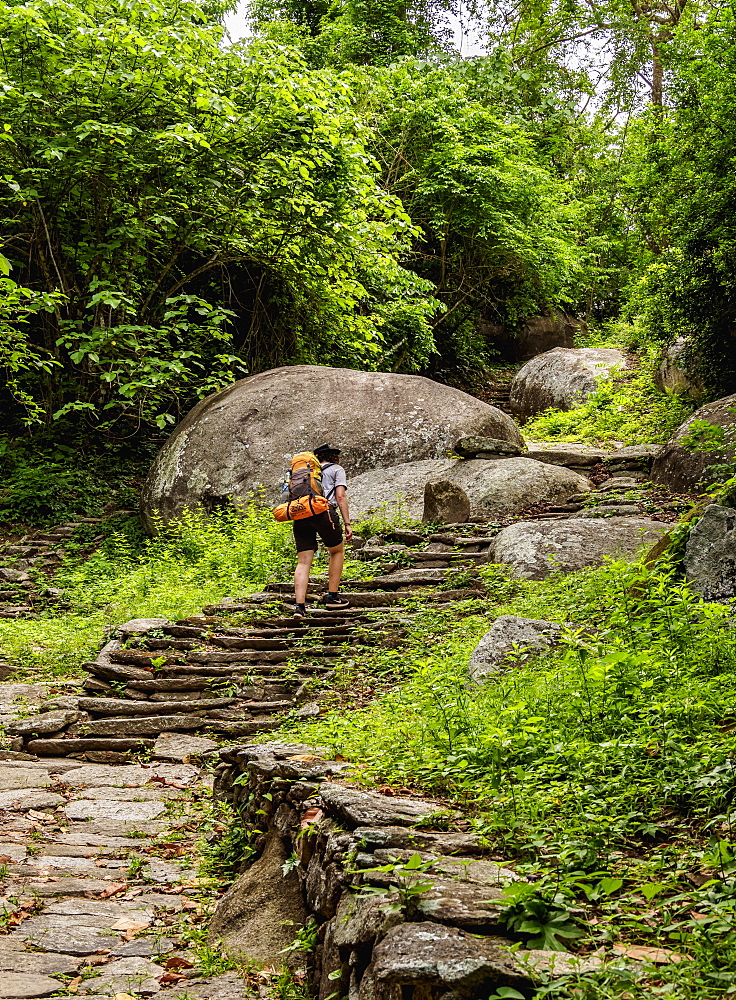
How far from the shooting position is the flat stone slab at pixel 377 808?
3344 millimetres

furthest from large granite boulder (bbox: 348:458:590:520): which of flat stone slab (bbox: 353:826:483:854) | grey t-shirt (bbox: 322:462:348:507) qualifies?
flat stone slab (bbox: 353:826:483:854)

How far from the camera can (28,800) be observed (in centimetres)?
558

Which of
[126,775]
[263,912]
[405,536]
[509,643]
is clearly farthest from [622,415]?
[263,912]

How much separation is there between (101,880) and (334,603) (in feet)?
16.0

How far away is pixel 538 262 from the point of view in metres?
21.4

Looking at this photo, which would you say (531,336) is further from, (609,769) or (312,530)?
(609,769)

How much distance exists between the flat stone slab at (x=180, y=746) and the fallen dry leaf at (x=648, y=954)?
486 centimetres

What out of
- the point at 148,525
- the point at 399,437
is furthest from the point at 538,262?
the point at 148,525

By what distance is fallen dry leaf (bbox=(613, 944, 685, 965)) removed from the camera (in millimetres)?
2199

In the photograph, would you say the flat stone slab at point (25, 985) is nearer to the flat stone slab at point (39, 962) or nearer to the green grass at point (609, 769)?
the flat stone slab at point (39, 962)

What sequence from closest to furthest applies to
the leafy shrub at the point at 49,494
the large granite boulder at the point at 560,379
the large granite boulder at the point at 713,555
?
the large granite boulder at the point at 713,555, the leafy shrub at the point at 49,494, the large granite boulder at the point at 560,379

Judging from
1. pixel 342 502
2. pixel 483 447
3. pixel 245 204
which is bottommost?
pixel 342 502

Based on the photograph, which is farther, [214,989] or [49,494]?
[49,494]

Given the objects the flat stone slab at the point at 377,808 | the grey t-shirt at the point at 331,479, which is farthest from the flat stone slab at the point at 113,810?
the grey t-shirt at the point at 331,479
